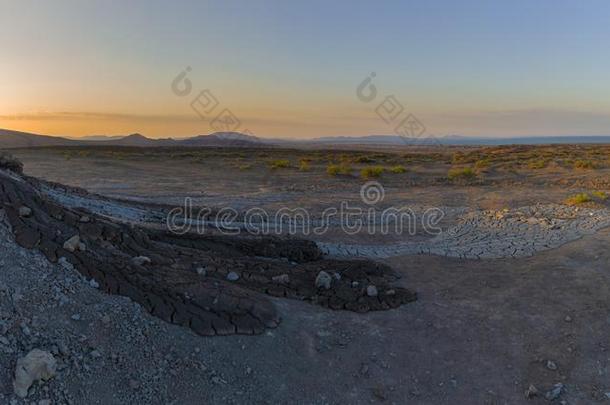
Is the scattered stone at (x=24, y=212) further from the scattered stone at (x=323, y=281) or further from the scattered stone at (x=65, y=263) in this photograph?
the scattered stone at (x=323, y=281)

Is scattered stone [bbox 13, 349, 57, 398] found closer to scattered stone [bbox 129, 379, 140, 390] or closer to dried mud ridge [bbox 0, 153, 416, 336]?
scattered stone [bbox 129, 379, 140, 390]

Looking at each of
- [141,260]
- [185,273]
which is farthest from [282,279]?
[141,260]

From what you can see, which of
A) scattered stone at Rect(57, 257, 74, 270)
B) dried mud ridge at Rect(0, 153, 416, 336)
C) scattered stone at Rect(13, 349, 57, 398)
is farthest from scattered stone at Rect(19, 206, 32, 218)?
scattered stone at Rect(13, 349, 57, 398)

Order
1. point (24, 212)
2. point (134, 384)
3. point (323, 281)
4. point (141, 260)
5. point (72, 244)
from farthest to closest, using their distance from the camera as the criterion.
A: point (323, 281)
point (141, 260)
point (24, 212)
point (72, 244)
point (134, 384)

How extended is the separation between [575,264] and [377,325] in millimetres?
4169

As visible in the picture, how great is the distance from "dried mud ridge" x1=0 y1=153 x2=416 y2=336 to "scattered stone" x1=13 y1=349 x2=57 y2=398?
1.34 m

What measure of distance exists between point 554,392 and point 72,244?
551 cm

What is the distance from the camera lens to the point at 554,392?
5355 mm

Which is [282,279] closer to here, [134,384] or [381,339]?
[381,339]

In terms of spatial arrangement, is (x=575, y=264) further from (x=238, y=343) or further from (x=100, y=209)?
(x=100, y=209)

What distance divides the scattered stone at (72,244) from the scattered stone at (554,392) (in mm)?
5399

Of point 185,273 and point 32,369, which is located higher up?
point 185,273

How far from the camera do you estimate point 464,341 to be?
632cm

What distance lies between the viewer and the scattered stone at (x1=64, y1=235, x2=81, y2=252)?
594 cm
